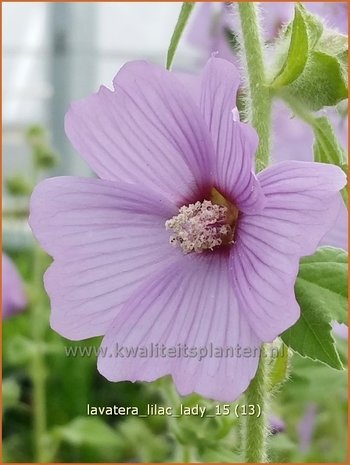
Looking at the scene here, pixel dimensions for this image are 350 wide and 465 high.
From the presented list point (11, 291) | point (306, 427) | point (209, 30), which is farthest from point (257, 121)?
point (11, 291)

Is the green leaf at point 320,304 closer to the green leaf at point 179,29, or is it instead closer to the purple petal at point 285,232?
the purple petal at point 285,232

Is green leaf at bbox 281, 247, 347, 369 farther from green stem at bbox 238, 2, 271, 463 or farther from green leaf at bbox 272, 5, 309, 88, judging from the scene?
green leaf at bbox 272, 5, 309, 88

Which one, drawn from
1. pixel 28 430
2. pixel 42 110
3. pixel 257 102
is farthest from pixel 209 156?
pixel 42 110

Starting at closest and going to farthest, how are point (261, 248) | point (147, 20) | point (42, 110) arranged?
point (261, 248) → point (147, 20) → point (42, 110)

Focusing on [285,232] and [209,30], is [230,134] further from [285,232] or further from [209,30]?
[209,30]

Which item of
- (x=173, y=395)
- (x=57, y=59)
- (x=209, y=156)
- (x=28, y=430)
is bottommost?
(x=28, y=430)

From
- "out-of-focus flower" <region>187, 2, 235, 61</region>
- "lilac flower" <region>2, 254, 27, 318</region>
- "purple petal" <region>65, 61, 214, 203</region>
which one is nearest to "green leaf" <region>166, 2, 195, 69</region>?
"purple petal" <region>65, 61, 214, 203</region>

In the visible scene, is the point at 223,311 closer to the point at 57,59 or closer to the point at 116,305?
the point at 116,305
